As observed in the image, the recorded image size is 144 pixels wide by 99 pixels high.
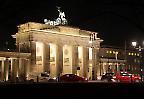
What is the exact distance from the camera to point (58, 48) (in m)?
85.3

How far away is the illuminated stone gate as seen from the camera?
81188mm

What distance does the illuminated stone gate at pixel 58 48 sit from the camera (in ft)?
266

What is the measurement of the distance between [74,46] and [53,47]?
5616mm
